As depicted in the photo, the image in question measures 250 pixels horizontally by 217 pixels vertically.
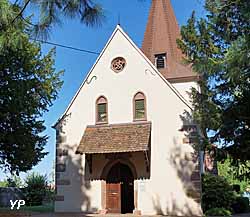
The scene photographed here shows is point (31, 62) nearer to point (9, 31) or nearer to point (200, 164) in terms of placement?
point (200, 164)

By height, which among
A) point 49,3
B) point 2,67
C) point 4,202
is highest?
point 2,67

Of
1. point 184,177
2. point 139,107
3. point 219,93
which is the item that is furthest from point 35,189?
point 219,93

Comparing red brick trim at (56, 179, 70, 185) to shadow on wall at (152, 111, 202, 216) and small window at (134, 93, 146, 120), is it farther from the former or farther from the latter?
small window at (134, 93, 146, 120)

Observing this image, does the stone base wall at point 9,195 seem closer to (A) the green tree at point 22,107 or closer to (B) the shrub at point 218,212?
(A) the green tree at point 22,107

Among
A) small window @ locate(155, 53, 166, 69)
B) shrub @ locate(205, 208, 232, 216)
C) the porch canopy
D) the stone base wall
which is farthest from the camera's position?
the stone base wall

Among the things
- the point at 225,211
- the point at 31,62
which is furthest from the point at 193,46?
the point at 31,62

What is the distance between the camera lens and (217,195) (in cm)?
1919

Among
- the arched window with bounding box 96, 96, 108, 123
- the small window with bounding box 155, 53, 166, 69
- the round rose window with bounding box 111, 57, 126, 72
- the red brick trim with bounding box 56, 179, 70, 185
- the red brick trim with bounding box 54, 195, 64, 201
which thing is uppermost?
the small window with bounding box 155, 53, 166, 69

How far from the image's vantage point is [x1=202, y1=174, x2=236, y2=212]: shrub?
19.0 metres

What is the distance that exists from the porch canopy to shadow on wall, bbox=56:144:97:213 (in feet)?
4.95

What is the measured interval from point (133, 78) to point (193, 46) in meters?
5.82

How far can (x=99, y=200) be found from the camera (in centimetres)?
2084

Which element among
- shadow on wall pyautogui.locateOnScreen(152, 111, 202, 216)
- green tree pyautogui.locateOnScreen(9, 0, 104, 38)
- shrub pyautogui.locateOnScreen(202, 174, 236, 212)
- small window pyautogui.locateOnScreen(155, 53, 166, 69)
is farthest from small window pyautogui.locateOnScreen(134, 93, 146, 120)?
green tree pyautogui.locateOnScreen(9, 0, 104, 38)

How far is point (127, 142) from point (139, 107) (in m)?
2.28
